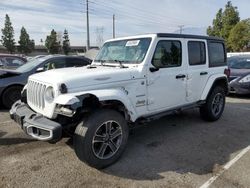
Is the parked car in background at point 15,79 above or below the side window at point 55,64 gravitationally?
below

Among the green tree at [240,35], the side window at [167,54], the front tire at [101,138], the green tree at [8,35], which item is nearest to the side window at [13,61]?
the side window at [167,54]

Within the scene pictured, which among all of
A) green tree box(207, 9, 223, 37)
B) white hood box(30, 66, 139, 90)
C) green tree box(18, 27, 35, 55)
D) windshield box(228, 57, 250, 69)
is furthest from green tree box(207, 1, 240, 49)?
green tree box(18, 27, 35, 55)

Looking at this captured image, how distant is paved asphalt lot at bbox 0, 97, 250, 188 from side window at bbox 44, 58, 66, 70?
2.48 meters

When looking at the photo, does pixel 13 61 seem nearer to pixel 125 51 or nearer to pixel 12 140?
pixel 12 140

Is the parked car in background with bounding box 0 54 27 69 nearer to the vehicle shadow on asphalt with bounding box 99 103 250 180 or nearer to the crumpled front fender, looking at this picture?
the vehicle shadow on asphalt with bounding box 99 103 250 180

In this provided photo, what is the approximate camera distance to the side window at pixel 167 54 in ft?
14.7

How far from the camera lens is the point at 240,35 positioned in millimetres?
34438

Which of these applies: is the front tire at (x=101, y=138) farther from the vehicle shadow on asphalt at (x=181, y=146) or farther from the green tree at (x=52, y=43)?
the green tree at (x=52, y=43)

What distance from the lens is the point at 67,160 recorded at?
13.0ft

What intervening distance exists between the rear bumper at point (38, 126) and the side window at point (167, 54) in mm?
2039

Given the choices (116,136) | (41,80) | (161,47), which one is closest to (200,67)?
(161,47)

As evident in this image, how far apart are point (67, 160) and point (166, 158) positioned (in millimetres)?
1567

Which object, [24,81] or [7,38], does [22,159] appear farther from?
[7,38]

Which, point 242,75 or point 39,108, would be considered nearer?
point 39,108
